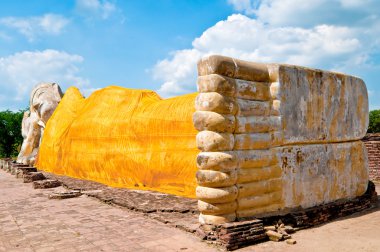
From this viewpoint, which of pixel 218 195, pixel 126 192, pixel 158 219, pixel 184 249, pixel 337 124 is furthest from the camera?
pixel 126 192

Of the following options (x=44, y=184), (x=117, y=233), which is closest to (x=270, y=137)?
(x=117, y=233)

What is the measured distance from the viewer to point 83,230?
6.00 m

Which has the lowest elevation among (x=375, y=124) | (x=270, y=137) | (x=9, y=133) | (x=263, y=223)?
(x=263, y=223)

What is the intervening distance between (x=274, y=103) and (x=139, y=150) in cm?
514

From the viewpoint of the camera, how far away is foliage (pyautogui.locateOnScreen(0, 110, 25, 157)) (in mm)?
32500

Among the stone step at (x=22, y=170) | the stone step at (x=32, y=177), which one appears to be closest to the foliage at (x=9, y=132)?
the stone step at (x=22, y=170)

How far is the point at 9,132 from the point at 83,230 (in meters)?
30.4

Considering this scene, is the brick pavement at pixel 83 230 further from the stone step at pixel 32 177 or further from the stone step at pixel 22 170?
the stone step at pixel 22 170

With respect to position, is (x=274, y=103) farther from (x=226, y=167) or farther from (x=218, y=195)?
(x=218, y=195)

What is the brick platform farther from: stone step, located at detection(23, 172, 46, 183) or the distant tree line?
the distant tree line

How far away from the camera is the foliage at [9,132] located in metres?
32.5

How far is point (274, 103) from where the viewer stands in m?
6.16

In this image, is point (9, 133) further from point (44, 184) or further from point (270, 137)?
point (270, 137)

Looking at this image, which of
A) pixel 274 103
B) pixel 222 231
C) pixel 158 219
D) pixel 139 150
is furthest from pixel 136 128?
pixel 222 231
